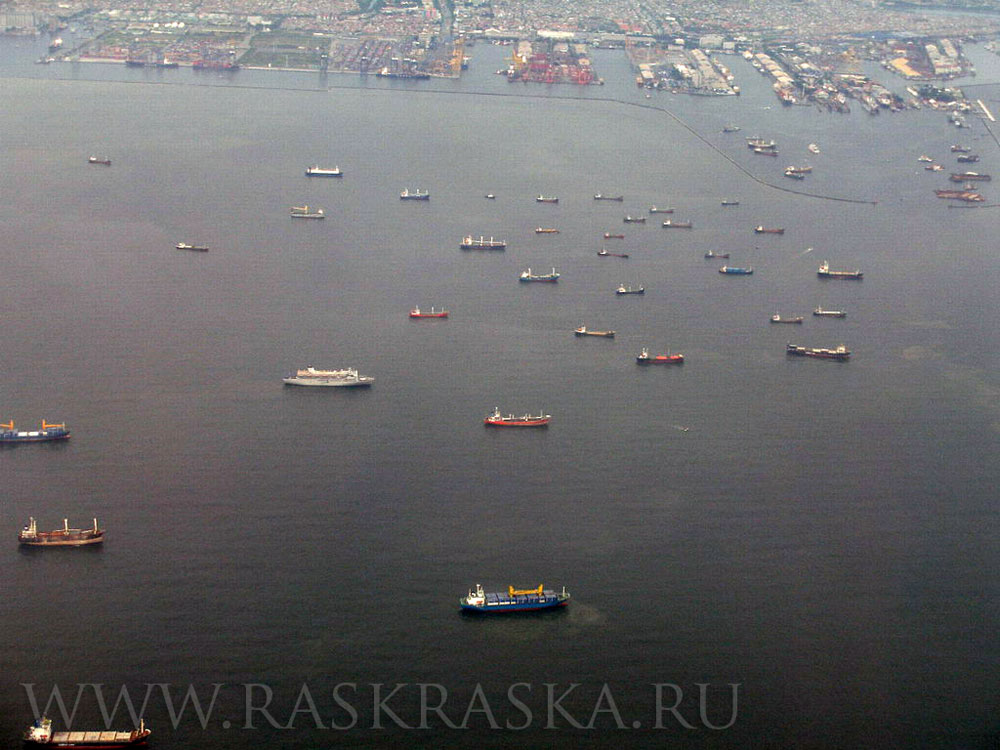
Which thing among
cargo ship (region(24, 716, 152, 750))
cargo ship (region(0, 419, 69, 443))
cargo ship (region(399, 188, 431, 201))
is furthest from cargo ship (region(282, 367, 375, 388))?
cargo ship (region(399, 188, 431, 201))

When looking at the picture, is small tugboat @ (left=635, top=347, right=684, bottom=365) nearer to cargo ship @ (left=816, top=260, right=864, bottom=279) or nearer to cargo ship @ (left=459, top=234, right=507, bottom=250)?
cargo ship @ (left=816, top=260, right=864, bottom=279)

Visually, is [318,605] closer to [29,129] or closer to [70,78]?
[29,129]

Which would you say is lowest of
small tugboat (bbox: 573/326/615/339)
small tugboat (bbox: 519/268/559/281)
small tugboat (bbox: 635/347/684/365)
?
small tugboat (bbox: 519/268/559/281)

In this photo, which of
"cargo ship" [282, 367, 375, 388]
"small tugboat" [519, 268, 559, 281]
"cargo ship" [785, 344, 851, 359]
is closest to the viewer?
"cargo ship" [282, 367, 375, 388]

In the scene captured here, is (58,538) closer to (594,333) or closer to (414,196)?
(594,333)

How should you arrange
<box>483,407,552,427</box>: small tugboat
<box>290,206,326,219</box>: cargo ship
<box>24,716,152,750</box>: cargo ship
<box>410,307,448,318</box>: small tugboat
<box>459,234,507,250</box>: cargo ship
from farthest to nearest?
<box>290,206,326,219</box>: cargo ship → <box>459,234,507,250</box>: cargo ship → <box>410,307,448,318</box>: small tugboat → <box>483,407,552,427</box>: small tugboat → <box>24,716,152,750</box>: cargo ship

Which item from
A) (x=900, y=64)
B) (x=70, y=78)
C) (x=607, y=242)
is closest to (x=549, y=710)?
(x=607, y=242)
